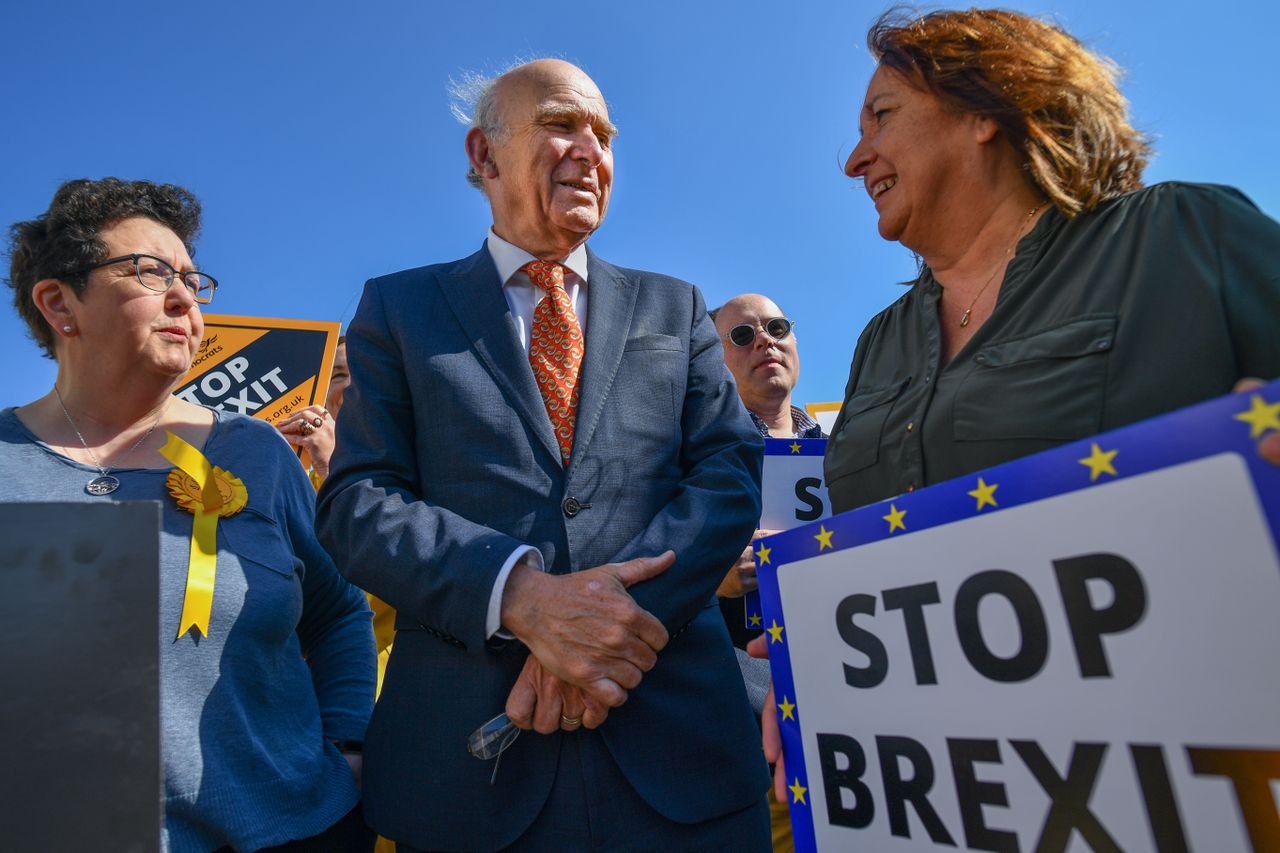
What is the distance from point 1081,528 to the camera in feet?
3.95

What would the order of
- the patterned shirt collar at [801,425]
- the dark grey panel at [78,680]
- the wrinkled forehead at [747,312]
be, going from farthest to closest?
→ the wrinkled forehead at [747,312] < the patterned shirt collar at [801,425] < the dark grey panel at [78,680]

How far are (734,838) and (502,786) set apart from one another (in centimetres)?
51

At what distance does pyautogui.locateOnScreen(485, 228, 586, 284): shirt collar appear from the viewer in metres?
2.37

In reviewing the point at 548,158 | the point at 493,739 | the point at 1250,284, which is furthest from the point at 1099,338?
the point at 548,158

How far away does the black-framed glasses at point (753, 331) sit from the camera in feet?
14.8

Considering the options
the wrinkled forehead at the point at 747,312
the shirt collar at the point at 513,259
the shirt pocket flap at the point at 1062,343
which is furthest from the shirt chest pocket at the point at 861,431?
the wrinkled forehead at the point at 747,312

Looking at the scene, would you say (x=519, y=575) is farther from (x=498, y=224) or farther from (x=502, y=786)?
(x=498, y=224)

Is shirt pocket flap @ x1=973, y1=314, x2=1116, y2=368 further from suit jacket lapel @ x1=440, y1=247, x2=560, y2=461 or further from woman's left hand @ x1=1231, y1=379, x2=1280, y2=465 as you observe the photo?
suit jacket lapel @ x1=440, y1=247, x2=560, y2=461

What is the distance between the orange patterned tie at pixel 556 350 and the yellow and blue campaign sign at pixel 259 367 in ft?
7.59

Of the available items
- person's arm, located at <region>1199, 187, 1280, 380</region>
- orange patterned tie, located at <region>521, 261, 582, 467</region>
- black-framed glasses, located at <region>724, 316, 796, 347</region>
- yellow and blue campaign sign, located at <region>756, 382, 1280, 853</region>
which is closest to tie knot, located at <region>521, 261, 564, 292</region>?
orange patterned tie, located at <region>521, 261, 582, 467</region>

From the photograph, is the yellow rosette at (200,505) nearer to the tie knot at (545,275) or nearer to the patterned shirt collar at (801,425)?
the tie knot at (545,275)

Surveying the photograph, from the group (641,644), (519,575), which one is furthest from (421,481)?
(641,644)

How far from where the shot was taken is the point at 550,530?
1.98 metres

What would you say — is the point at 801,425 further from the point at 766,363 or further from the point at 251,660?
the point at 251,660
